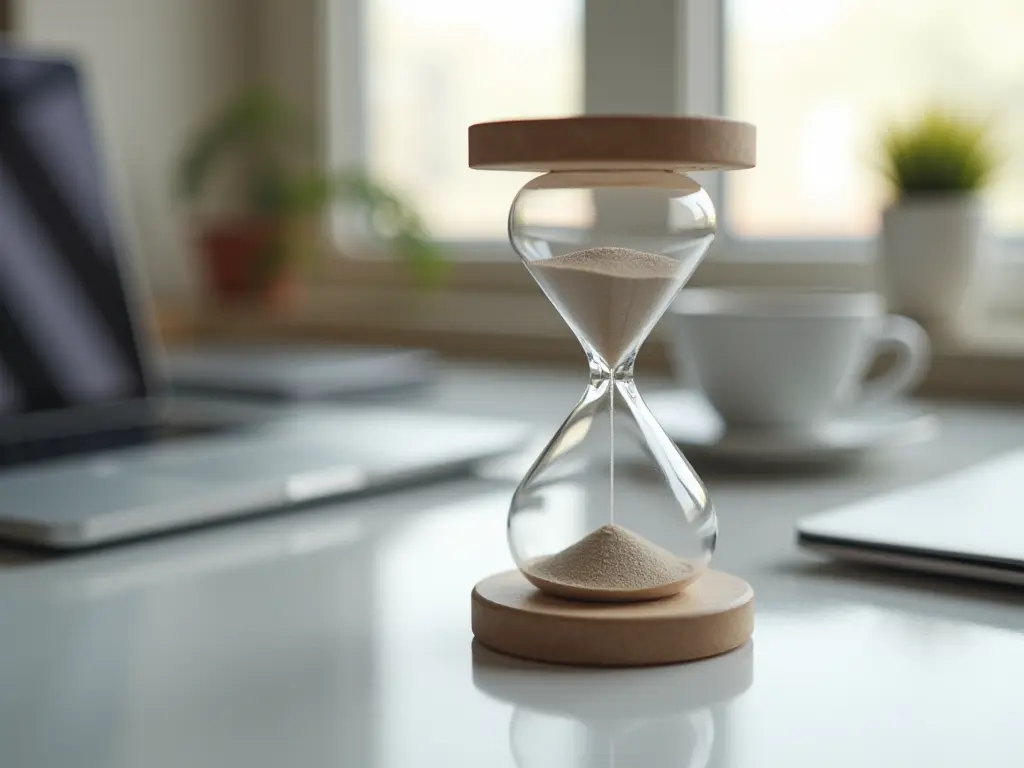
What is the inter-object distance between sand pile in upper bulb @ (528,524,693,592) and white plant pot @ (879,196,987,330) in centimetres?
93

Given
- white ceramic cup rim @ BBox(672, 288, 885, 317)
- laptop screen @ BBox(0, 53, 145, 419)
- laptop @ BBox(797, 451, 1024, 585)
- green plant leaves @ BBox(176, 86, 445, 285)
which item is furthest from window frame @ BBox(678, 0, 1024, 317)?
laptop @ BBox(797, 451, 1024, 585)

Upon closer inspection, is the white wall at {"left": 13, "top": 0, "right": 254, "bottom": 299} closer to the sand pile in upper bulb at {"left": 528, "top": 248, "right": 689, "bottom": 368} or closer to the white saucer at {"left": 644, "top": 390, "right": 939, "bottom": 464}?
the white saucer at {"left": 644, "top": 390, "right": 939, "bottom": 464}

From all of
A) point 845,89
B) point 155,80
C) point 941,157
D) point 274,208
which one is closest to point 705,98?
point 845,89

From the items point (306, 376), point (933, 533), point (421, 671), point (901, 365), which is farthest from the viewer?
point (306, 376)

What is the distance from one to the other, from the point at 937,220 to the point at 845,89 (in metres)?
0.37

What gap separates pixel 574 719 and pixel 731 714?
0.18 feet

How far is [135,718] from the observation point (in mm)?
470

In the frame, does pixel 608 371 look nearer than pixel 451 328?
Yes

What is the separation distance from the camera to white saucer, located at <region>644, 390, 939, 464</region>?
923 millimetres

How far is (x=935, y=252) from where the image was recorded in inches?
54.8

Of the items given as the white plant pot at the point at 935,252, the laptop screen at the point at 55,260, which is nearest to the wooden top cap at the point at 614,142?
the laptop screen at the point at 55,260

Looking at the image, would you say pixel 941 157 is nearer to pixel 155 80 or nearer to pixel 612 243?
pixel 612 243

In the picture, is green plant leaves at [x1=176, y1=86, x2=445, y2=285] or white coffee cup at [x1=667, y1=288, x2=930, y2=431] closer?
white coffee cup at [x1=667, y1=288, x2=930, y2=431]

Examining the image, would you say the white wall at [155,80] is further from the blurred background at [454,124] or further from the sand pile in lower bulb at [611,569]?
the sand pile in lower bulb at [611,569]
